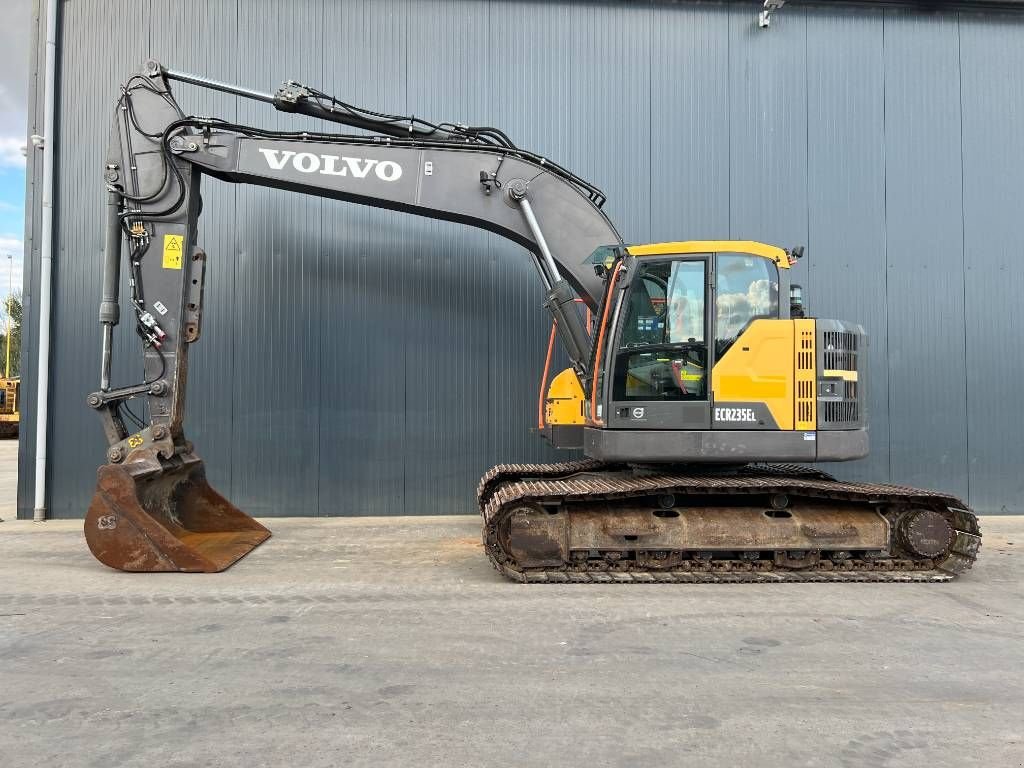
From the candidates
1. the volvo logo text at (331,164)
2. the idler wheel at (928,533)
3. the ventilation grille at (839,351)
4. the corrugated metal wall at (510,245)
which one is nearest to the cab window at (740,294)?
the ventilation grille at (839,351)

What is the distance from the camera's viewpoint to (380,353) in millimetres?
9062

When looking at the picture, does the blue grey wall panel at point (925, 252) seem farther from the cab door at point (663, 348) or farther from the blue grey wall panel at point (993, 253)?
the cab door at point (663, 348)

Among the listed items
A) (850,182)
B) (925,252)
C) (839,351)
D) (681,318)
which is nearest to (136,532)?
(681,318)

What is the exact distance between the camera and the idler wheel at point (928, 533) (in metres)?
5.60

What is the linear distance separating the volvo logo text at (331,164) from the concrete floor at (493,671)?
13.4ft

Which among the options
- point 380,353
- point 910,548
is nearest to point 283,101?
point 380,353

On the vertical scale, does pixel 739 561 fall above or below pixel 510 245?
below

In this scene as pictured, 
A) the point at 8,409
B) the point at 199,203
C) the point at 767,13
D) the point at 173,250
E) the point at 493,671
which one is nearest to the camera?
the point at 493,671

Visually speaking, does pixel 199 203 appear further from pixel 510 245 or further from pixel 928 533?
pixel 928 533

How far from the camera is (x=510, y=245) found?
361 inches

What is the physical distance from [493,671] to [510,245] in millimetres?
6622

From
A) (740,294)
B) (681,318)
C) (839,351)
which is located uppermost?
(740,294)

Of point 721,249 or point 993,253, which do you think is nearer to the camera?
point 721,249

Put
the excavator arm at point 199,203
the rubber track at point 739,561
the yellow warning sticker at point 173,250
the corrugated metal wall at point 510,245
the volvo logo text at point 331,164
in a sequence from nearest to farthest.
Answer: the rubber track at point 739,561 < the excavator arm at point 199,203 < the yellow warning sticker at point 173,250 < the volvo logo text at point 331,164 < the corrugated metal wall at point 510,245
